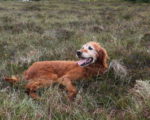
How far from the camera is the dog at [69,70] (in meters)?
5.18

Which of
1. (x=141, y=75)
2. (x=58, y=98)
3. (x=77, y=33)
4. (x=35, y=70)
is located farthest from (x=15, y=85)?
(x=77, y=33)

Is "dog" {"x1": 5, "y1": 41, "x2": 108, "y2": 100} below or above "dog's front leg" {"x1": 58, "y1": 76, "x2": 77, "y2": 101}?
above

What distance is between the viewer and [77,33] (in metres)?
10.9

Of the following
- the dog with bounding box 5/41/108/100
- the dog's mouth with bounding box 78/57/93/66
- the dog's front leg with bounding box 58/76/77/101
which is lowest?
the dog's front leg with bounding box 58/76/77/101

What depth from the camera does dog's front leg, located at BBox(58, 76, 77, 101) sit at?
4.88 m

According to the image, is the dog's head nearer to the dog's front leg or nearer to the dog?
the dog

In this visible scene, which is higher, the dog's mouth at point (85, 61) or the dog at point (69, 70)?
the dog's mouth at point (85, 61)

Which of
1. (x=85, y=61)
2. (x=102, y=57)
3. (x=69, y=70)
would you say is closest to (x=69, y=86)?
(x=69, y=70)

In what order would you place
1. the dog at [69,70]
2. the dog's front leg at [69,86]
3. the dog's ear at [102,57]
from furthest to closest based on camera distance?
the dog's ear at [102,57] → the dog at [69,70] → the dog's front leg at [69,86]

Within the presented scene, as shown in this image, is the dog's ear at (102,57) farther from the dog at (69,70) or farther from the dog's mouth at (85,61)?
the dog's mouth at (85,61)

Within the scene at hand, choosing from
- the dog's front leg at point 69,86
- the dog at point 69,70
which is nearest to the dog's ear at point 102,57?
the dog at point 69,70

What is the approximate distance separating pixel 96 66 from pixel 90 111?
4.84ft

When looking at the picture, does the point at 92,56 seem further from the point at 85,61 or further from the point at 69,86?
the point at 69,86

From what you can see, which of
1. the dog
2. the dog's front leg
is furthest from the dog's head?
the dog's front leg
